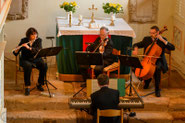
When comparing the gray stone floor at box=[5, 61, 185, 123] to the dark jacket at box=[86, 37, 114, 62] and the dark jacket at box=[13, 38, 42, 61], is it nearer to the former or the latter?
the dark jacket at box=[13, 38, 42, 61]

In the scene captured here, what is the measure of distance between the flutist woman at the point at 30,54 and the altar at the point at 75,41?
0.59 m

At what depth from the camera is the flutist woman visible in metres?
7.68

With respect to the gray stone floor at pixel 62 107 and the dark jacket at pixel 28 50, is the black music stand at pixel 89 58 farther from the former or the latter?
the dark jacket at pixel 28 50

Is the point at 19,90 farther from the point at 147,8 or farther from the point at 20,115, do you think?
the point at 147,8

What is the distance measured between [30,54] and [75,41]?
98cm

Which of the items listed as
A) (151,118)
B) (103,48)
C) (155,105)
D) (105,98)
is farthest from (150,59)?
(105,98)

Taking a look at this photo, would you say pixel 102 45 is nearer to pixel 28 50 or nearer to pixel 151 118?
pixel 28 50

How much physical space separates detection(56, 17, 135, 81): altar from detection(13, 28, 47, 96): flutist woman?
586mm

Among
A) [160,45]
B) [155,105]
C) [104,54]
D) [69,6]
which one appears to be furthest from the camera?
[69,6]

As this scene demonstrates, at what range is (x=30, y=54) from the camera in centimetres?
784

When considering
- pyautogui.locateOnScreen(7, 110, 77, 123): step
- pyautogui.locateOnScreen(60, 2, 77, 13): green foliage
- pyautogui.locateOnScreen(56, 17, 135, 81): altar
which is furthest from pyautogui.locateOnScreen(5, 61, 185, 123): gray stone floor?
pyautogui.locateOnScreen(60, 2, 77, 13): green foliage

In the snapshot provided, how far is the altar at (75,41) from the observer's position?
8273 millimetres

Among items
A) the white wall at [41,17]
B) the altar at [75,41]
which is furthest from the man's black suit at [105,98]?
the white wall at [41,17]

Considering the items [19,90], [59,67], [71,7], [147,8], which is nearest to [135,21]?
[147,8]
